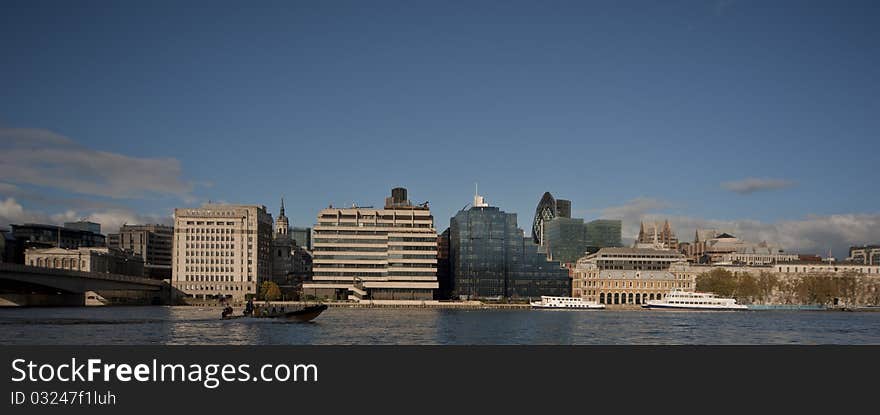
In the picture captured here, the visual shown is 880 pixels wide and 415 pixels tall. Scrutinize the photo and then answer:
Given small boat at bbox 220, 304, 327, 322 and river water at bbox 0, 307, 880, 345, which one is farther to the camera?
small boat at bbox 220, 304, 327, 322

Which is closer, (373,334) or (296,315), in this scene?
(373,334)

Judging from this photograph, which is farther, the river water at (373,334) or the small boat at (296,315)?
the small boat at (296,315)
